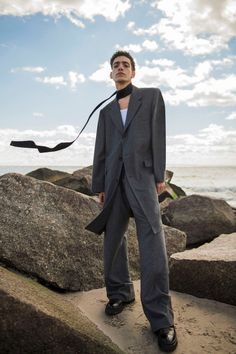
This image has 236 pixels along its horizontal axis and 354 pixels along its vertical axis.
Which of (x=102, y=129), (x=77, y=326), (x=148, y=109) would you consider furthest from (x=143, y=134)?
(x=77, y=326)

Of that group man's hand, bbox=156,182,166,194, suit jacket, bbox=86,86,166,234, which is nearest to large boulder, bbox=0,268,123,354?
suit jacket, bbox=86,86,166,234

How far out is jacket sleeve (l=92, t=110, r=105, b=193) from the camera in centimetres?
370

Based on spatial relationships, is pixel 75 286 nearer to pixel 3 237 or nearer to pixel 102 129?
pixel 3 237

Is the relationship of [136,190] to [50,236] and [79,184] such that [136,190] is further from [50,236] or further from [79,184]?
[79,184]

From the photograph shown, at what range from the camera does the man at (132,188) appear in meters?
3.15

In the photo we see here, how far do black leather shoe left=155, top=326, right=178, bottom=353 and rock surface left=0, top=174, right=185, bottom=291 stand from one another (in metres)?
1.28

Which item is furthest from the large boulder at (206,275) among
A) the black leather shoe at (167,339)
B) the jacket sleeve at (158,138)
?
the jacket sleeve at (158,138)

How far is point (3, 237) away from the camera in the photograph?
4.10 m

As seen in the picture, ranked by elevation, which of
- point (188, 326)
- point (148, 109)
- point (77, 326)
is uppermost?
point (148, 109)

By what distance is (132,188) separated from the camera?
10.7 ft

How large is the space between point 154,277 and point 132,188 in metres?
0.74

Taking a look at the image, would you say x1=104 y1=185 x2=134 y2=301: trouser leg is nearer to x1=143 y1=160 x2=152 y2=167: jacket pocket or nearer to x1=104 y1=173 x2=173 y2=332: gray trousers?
x1=104 y1=173 x2=173 y2=332: gray trousers

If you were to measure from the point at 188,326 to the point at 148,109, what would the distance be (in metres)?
1.87

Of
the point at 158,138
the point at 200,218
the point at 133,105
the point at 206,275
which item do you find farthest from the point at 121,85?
the point at 200,218
